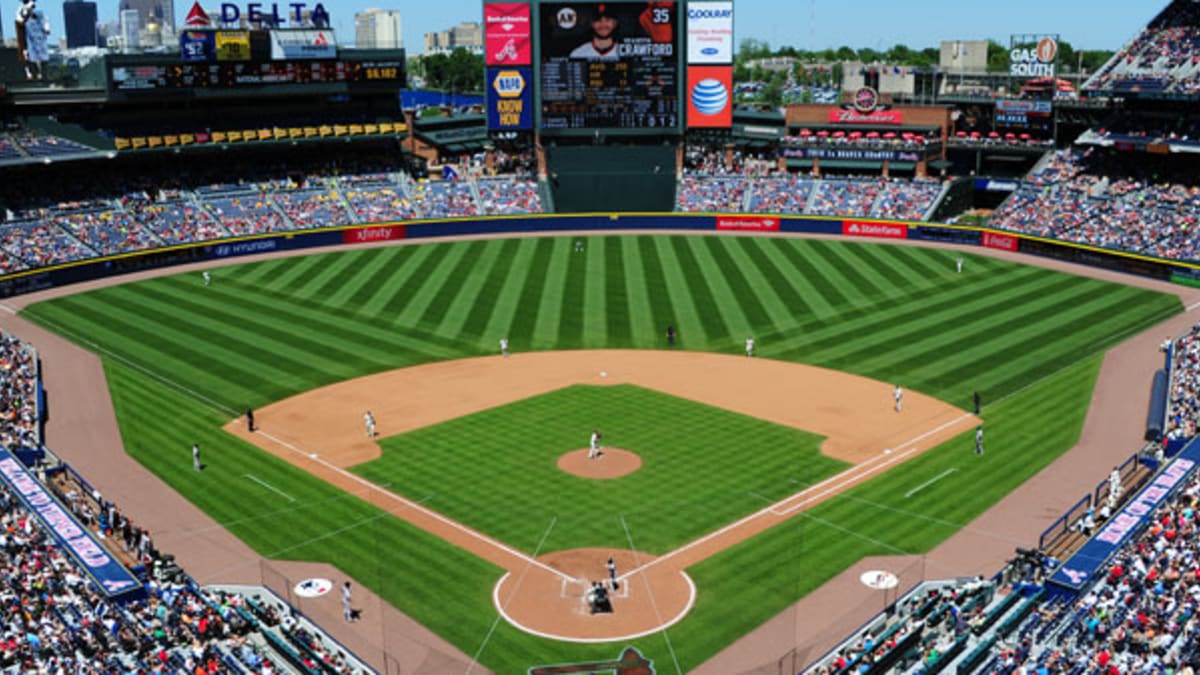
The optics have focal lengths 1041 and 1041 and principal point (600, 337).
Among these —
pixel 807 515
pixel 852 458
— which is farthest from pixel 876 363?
pixel 807 515

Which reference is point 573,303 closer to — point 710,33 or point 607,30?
point 607,30

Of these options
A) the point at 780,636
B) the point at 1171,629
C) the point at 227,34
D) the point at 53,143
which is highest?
the point at 227,34

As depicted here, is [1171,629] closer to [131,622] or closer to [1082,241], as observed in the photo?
[131,622]

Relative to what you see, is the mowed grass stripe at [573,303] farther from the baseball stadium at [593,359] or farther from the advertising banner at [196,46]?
the advertising banner at [196,46]

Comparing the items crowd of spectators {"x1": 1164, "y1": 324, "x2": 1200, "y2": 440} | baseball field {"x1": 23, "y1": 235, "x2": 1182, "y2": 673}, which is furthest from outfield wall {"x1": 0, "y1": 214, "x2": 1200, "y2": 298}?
crowd of spectators {"x1": 1164, "y1": 324, "x2": 1200, "y2": 440}

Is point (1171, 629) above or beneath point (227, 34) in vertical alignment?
beneath
